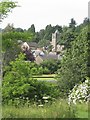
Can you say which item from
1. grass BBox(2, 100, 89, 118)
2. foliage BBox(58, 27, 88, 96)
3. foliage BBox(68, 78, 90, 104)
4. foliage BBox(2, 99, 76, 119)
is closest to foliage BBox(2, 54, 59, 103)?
foliage BBox(68, 78, 90, 104)

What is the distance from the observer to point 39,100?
9.53m

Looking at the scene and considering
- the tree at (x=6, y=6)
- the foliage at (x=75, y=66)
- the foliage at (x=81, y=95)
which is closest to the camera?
the tree at (x=6, y=6)

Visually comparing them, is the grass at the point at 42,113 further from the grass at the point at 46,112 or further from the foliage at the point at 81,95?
the foliage at the point at 81,95

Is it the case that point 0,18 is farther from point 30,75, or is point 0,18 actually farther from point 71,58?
point 71,58

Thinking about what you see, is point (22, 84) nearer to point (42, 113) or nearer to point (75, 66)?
point (42, 113)

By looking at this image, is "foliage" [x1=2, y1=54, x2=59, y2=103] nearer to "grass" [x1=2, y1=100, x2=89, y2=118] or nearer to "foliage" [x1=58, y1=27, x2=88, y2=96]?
"grass" [x1=2, y1=100, x2=89, y2=118]

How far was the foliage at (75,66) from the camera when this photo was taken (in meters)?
16.8

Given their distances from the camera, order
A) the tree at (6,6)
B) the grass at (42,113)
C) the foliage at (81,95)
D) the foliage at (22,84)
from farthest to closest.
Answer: the foliage at (81,95) < the foliage at (22,84) < the tree at (6,6) < the grass at (42,113)

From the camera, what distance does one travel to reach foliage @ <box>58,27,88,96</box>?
55.2 ft

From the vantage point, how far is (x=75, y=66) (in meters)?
17.3

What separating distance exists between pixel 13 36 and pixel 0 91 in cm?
132

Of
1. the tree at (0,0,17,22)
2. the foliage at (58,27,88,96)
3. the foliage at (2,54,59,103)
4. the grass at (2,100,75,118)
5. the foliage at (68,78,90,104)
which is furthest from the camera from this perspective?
the foliage at (58,27,88,96)

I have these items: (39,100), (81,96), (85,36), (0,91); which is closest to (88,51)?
(85,36)

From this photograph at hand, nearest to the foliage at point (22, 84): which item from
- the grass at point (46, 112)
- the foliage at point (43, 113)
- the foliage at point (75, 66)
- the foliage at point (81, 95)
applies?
the foliage at point (81, 95)
